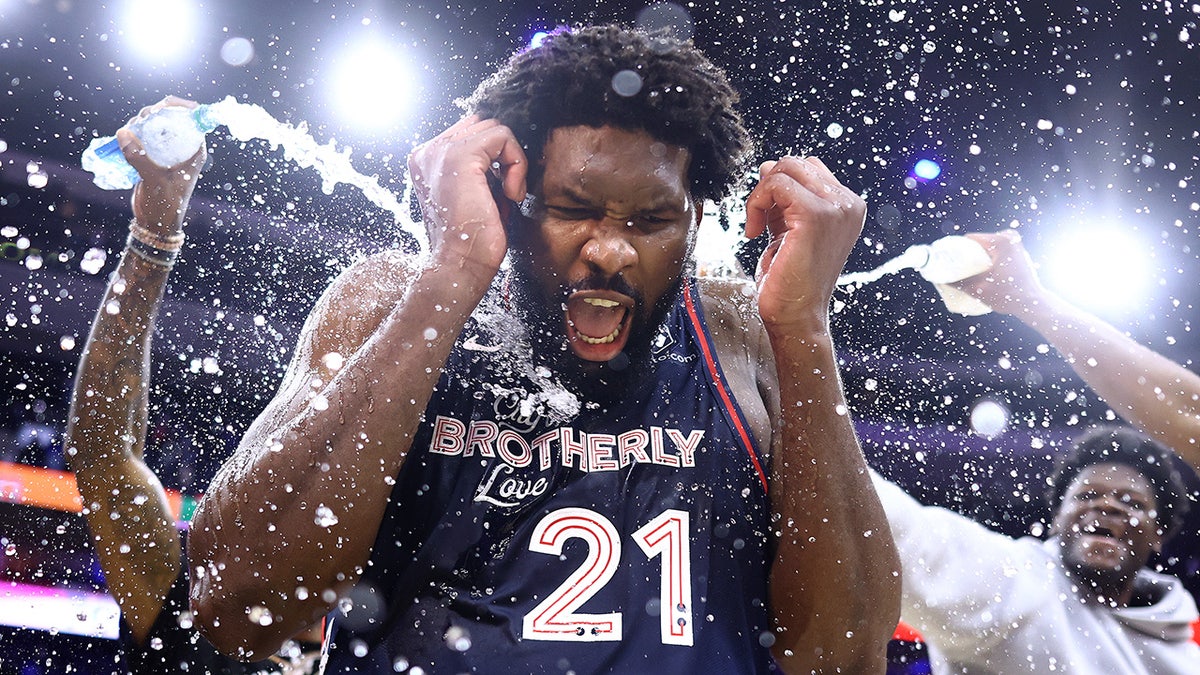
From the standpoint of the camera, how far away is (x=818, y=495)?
5.53 feet

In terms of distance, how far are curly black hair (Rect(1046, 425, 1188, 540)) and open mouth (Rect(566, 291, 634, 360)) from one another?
3000mm

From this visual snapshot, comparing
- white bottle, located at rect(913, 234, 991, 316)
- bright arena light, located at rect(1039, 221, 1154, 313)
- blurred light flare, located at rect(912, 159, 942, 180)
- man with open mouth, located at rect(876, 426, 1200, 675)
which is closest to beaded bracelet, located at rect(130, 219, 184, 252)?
white bottle, located at rect(913, 234, 991, 316)

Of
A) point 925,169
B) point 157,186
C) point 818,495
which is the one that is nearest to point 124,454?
point 157,186

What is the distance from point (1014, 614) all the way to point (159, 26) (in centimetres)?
558

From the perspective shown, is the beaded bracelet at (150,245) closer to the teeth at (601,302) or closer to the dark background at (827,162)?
the teeth at (601,302)

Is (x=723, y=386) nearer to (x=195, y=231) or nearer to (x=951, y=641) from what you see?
(x=951, y=641)

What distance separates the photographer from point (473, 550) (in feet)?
5.39

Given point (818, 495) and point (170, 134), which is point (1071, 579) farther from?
point (170, 134)

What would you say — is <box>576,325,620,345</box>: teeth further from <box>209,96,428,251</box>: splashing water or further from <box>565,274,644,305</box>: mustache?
<box>209,96,428,251</box>: splashing water

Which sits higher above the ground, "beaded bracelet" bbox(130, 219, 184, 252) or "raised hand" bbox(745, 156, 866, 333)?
"raised hand" bbox(745, 156, 866, 333)

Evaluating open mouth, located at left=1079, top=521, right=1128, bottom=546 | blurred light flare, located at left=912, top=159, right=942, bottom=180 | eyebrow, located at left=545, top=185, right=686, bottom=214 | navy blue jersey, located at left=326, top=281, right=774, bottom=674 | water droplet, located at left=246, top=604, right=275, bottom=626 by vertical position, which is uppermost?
blurred light flare, located at left=912, top=159, right=942, bottom=180

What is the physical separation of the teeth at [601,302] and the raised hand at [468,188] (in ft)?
0.78

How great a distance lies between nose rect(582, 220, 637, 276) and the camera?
1.89 meters

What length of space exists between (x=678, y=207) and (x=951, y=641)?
2.45 m
